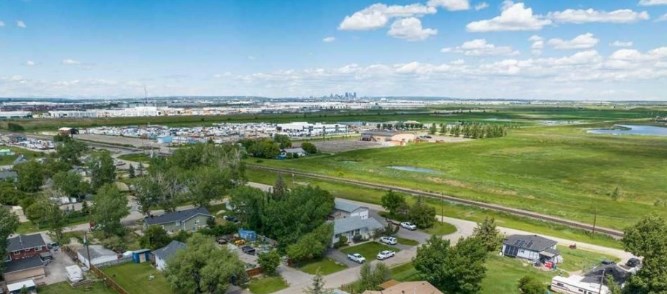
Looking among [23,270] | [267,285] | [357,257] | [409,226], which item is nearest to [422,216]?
[409,226]

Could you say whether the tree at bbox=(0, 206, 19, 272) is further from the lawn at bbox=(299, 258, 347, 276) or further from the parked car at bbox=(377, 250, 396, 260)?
the parked car at bbox=(377, 250, 396, 260)

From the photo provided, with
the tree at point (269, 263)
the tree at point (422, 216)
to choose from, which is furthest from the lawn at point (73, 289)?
the tree at point (422, 216)

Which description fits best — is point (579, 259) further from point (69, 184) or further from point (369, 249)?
point (69, 184)

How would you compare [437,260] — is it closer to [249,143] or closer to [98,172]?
[98,172]

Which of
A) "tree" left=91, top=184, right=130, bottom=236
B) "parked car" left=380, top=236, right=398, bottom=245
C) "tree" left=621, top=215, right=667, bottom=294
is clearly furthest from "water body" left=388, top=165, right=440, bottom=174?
"tree" left=91, top=184, right=130, bottom=236

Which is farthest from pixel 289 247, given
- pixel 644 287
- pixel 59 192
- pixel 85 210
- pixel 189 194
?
pixel 59 192

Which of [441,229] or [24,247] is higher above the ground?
[24,247]
